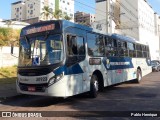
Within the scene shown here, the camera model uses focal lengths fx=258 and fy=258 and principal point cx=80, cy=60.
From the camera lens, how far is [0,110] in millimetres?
9195

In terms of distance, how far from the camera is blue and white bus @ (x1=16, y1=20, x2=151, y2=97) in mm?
9234

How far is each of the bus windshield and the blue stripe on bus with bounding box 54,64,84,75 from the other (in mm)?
316

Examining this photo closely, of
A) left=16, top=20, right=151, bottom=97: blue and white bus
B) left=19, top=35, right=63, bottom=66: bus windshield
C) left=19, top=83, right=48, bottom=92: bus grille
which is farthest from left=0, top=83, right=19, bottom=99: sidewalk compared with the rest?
left=19, top=35, right=63, bottom=66: bus windshield

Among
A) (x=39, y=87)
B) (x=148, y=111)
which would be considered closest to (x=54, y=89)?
(x=39, y=87)

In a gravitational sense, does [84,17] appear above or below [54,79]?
above

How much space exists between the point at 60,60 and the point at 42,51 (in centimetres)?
80

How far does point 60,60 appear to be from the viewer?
9.27m

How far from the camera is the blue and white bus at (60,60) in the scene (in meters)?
9.23

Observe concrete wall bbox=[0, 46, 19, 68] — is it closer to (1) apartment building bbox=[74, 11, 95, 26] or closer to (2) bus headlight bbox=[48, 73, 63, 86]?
(2) bus headlight bbox=[48, 73, 63, 86]

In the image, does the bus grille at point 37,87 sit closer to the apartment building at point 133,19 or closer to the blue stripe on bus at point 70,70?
the blue stripe on bus at point 70,70

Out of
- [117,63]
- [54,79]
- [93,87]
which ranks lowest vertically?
[93,87]

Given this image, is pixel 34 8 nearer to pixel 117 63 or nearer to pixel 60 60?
pixel 117 63

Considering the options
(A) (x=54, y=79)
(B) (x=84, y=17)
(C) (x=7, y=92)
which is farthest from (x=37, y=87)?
(B) (x=84, y=17)

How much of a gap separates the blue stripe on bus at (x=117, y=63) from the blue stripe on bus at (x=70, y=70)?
2.54 meters
